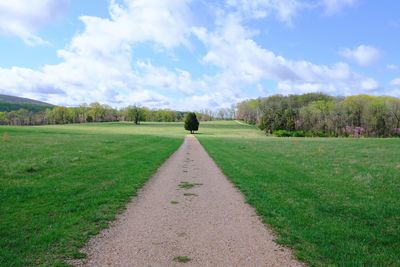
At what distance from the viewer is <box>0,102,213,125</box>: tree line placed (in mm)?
150500

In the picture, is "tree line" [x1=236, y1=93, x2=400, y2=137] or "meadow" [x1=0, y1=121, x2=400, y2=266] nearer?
"meadow" [x1=0, y1=121, x2=400, y2=266]

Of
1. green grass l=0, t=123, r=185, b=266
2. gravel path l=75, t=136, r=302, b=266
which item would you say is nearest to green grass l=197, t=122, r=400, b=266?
gravel path l=75, t=136, r=302, b=266

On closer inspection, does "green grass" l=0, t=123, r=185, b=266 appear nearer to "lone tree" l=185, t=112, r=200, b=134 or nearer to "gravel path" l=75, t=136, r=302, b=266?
"gravel path" l=75, t=136, r=302, b=266

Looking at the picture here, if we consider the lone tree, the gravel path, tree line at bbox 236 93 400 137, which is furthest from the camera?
the lone tree

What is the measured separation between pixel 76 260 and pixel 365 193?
10882mm

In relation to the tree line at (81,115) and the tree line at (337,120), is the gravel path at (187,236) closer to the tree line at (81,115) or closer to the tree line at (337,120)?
the tree line at (337,120)

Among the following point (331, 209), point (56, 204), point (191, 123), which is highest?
point (191, 123)

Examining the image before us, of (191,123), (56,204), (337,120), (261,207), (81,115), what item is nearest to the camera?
(56,204)

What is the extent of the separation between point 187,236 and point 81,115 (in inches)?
6723

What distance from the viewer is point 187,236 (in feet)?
24.5

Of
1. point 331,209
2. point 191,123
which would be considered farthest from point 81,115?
point 331,209

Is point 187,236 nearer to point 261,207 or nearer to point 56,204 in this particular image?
point 261,207

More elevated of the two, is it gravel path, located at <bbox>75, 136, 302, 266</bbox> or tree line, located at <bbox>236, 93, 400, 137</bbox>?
tree line, located at <bbox>236, 93, 400, 137</bbox>

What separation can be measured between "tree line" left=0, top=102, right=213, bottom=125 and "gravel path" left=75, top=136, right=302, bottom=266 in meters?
139
